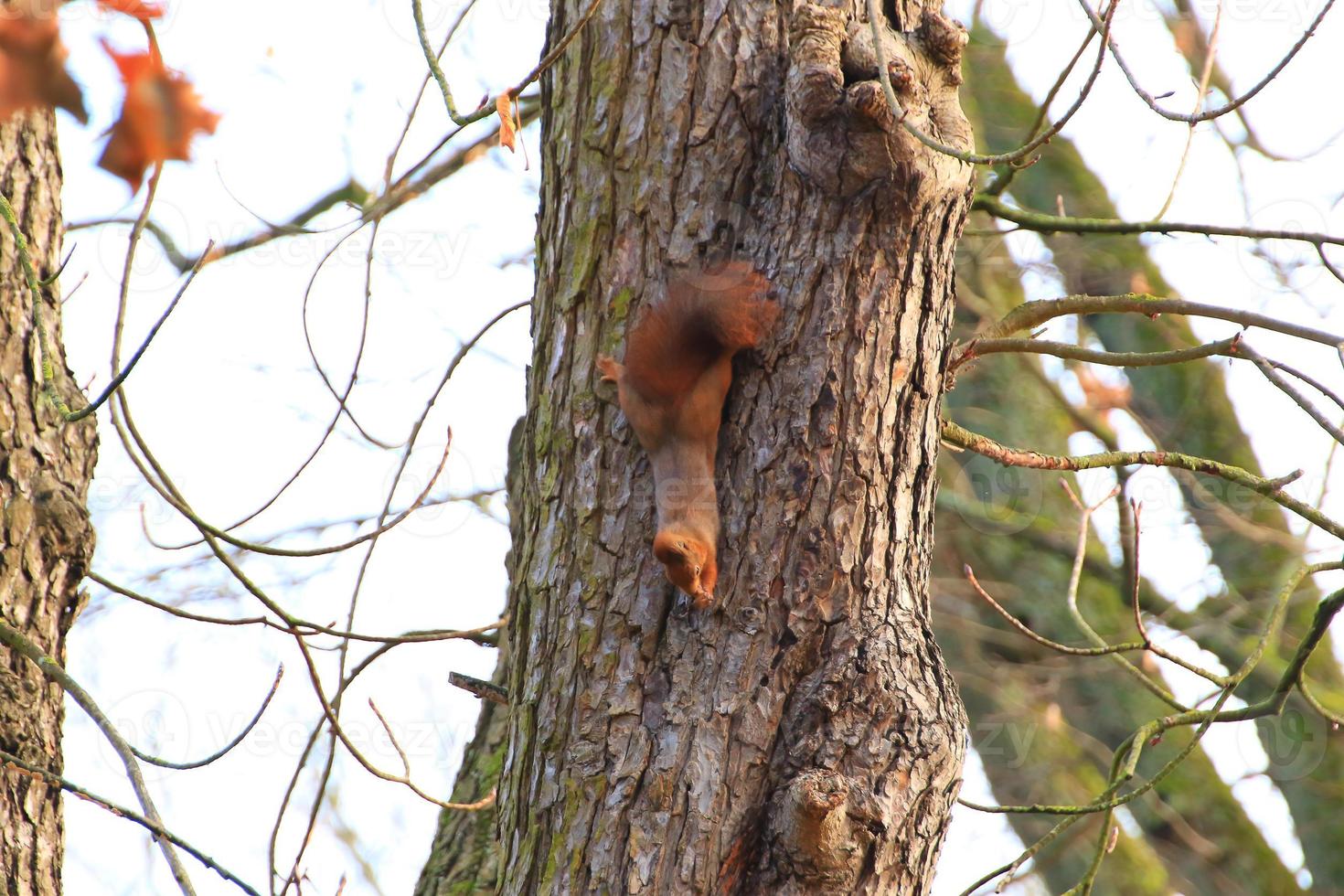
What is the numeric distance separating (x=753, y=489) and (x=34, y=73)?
105 centimetres

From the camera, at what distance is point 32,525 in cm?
216

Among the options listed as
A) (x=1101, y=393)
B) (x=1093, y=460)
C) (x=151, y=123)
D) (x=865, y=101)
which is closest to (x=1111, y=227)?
(x=1093, y=460)

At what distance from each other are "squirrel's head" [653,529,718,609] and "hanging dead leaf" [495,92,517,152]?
689mm

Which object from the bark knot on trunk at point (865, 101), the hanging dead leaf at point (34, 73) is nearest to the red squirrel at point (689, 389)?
the bark knot on trunk at point (865, 101)

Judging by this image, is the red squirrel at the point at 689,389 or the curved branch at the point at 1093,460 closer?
the red squirrel at the point at 689,389

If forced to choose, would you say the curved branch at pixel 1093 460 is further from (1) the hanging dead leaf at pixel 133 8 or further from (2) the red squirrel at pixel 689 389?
(1) the hanging dead leaf at pixel 133 8

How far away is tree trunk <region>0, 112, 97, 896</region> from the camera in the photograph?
6.77 ft

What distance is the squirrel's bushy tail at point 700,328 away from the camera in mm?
1720

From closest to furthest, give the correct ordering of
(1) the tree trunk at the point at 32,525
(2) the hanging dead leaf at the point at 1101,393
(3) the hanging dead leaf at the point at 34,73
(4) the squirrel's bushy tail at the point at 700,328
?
(3) the hanging dead leaf at the point at 34,73, (4) the squirrel's bushy tail at the point at 700,328, (1) the tree trunk at the point at 32,525, (2) the hanging dead leaf at the point at 1101,393

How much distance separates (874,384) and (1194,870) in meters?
5.14

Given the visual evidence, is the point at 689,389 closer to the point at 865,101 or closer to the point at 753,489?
the point at 753,489

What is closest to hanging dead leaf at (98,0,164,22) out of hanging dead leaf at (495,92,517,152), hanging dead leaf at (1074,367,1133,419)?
hanging dead leaf at (495,92,517,152)

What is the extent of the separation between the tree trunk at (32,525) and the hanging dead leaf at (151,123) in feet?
4.37

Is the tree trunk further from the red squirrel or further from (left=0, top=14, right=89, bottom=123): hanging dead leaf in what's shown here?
(left=0, top=14, right=89, bottom=123): hanging dead leaf
